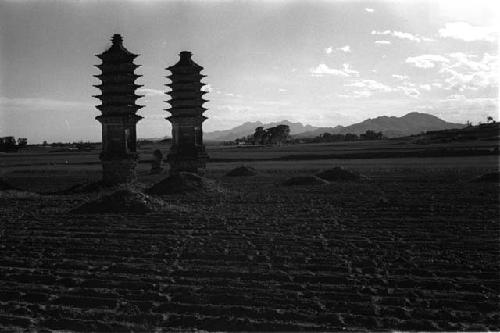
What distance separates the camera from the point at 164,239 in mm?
8961

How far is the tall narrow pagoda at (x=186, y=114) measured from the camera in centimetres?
2117

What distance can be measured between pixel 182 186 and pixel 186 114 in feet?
15.6

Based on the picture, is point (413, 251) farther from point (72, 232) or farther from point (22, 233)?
point (22, 233)

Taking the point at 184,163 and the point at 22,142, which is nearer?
the point at 184,163

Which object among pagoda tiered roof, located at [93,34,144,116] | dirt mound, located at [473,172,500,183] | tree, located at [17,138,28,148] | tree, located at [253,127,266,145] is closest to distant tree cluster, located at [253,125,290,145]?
tree, located at [253,127,266,145]

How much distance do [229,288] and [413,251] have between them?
145 inches

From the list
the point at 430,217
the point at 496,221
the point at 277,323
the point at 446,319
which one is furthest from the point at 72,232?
the point at 496,221

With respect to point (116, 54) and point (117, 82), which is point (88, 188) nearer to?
point (117, 82)

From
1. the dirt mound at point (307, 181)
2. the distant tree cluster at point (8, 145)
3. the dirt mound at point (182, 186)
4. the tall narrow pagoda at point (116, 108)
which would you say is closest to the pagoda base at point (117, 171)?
the tall narrow pagoda at point (116, 108)

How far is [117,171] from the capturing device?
18922 millimetres

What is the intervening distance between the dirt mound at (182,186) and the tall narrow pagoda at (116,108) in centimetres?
195

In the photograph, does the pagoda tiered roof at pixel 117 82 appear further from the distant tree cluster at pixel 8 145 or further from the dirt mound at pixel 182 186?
the distant tree cluster at pixel 8 145

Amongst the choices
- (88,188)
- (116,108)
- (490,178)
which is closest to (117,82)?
(116,108)

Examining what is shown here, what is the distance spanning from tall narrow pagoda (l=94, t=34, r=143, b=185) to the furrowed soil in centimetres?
618
